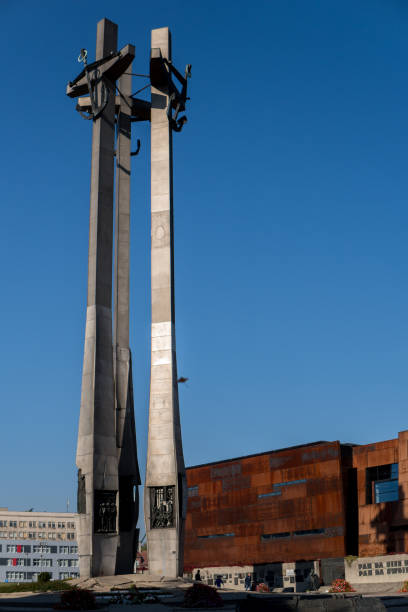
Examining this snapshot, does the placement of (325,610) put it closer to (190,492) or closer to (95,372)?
(95,372)

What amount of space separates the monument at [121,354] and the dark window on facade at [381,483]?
109 ft

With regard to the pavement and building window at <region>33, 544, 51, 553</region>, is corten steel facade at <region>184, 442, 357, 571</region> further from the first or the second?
building window at <region>33, 544, 51, 553</region>

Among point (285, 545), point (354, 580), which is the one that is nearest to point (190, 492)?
point (285, 545)

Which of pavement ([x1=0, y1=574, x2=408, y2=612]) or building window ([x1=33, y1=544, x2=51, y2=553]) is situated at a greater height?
pavement ([x1=0, y1=574, x2=408, y2=612])

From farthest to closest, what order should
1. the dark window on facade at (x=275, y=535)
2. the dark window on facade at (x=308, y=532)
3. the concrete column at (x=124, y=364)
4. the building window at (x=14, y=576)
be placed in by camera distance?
the building window at (x=14, y=576)
the dark window on facade at (x=275, y=535)
the dark window on facade at (x=308, y=532)
the concrete column at (x=124, y=364)

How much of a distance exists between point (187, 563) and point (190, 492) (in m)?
7.46

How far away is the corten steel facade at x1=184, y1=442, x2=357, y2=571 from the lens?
240 feet

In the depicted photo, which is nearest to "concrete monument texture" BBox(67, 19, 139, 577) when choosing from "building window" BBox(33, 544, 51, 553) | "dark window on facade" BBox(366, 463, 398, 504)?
"dark window on facade" BBox(366, 463, 398, 504)

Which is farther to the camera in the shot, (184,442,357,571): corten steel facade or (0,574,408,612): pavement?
(184,442,357,571): corten steel facade

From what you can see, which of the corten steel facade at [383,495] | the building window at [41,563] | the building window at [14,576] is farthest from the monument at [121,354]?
the building window at [41,563]

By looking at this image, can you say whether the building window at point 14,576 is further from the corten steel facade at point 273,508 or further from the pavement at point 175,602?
the pavement at point 175,602

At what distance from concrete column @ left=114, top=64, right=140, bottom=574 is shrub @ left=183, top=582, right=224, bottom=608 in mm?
14786

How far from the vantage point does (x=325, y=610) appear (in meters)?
28.8

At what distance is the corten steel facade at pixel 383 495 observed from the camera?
6750 cm
